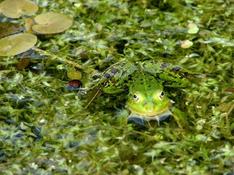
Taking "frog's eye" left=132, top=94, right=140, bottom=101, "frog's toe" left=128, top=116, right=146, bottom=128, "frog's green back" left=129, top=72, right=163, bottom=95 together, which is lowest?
"frog's toe" left=128, top=116, right=146, bottom=128

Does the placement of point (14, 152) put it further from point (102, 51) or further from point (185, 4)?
point (185, 4)

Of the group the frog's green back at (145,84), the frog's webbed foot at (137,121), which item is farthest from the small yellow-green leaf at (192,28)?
the frog's webbed foot at (137,121)

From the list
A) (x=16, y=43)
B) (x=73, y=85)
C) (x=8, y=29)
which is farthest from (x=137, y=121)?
(x=8, y=29)

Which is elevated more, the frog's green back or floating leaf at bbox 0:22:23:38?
the frog's green back

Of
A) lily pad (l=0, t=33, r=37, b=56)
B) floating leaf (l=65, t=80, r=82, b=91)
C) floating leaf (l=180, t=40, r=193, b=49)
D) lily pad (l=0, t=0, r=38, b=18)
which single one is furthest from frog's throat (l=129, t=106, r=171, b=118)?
lily pad (l=0, t=0, r=38, b=18)

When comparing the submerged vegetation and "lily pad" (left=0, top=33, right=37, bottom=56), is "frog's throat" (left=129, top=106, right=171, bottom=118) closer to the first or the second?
the submerged vegetation

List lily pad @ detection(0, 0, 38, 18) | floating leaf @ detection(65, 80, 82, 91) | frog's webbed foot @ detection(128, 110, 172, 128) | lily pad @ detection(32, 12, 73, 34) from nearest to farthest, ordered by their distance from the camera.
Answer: frog's webbed foot @ detection(128, 110, 172, 128)
floating leaf @ detection(65, 80, 82, 91)
lily pad @ detection(32, 12, 73, 34)
lily pad @ detection(0, 0, 38, 18)

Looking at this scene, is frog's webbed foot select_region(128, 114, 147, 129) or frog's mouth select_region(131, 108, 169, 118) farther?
frog's webbed foot select_region(128, 114, 147, 129)
